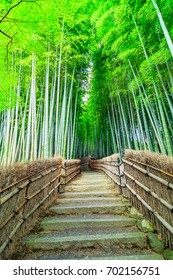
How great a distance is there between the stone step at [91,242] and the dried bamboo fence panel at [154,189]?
0.85 ft

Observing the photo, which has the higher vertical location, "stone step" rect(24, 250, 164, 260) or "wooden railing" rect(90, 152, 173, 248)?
"wooden railing" rect(90, 152, 173, 248)

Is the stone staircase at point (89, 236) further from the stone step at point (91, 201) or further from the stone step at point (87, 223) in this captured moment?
the stone step at point (91, 201)

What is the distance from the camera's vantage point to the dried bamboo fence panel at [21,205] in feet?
5.01

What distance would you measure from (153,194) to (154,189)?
6 centimetres

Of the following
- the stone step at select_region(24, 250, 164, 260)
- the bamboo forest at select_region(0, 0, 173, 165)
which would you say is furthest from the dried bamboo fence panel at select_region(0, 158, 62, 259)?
the bamboo forest at select_region(0, 0, 173, 165)

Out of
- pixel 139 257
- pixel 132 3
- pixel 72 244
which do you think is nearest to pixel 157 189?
pixel 139 257

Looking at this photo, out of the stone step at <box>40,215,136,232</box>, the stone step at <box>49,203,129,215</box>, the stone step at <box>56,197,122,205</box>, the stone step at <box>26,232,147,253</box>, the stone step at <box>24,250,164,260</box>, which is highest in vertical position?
the stone step at <box>56,197,122,205</box>

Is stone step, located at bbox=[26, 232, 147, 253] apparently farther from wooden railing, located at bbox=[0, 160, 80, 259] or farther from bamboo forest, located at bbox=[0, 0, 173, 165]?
bamboo forest, located at bbox=[0, 0, 173, 165]

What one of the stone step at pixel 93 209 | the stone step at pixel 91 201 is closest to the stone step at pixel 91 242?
the stone step at pixel 93 209

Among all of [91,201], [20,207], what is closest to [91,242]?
[20,207]

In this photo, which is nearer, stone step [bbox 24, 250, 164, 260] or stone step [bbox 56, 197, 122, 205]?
stone step [bbox 24, 250, 164, 260]

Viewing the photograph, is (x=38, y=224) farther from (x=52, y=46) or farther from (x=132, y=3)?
(x=52, y=46)

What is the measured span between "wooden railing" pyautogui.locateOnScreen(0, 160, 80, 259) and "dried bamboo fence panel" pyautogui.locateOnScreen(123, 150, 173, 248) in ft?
4.41

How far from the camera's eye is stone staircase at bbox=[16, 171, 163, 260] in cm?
165
